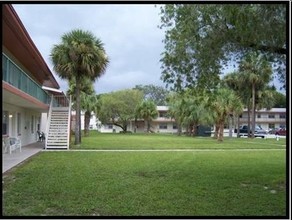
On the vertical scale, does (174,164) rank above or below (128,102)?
below

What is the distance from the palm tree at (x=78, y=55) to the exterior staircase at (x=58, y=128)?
174 cm

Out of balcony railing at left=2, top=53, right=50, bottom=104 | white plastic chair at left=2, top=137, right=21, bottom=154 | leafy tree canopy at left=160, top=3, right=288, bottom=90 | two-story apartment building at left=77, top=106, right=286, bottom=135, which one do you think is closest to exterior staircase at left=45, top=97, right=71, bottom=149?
balcony railing at left=2, top=53, right=50, bottom=104

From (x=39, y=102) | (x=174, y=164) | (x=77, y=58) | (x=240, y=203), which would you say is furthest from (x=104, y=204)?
(x=77, y=58)

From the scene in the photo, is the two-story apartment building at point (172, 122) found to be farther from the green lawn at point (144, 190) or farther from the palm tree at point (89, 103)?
the green lawn at point (144, 190)

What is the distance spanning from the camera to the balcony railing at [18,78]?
1534cm

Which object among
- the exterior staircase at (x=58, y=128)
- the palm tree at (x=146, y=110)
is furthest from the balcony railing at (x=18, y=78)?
the palm tree at (x=146, y=110)

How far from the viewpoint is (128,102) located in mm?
73375

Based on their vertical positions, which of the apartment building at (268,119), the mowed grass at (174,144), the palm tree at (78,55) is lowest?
the mowed grass at (174,144)

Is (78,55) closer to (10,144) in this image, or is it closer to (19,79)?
(10,144)

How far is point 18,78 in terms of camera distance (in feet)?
59.8

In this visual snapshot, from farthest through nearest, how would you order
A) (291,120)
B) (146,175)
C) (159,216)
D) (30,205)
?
(146,175)
(30,205)
(159,216)
(291,120)

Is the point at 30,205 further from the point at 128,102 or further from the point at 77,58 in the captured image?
the point at 128,102

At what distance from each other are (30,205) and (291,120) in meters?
5.30

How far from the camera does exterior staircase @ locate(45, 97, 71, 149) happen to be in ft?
83.4
